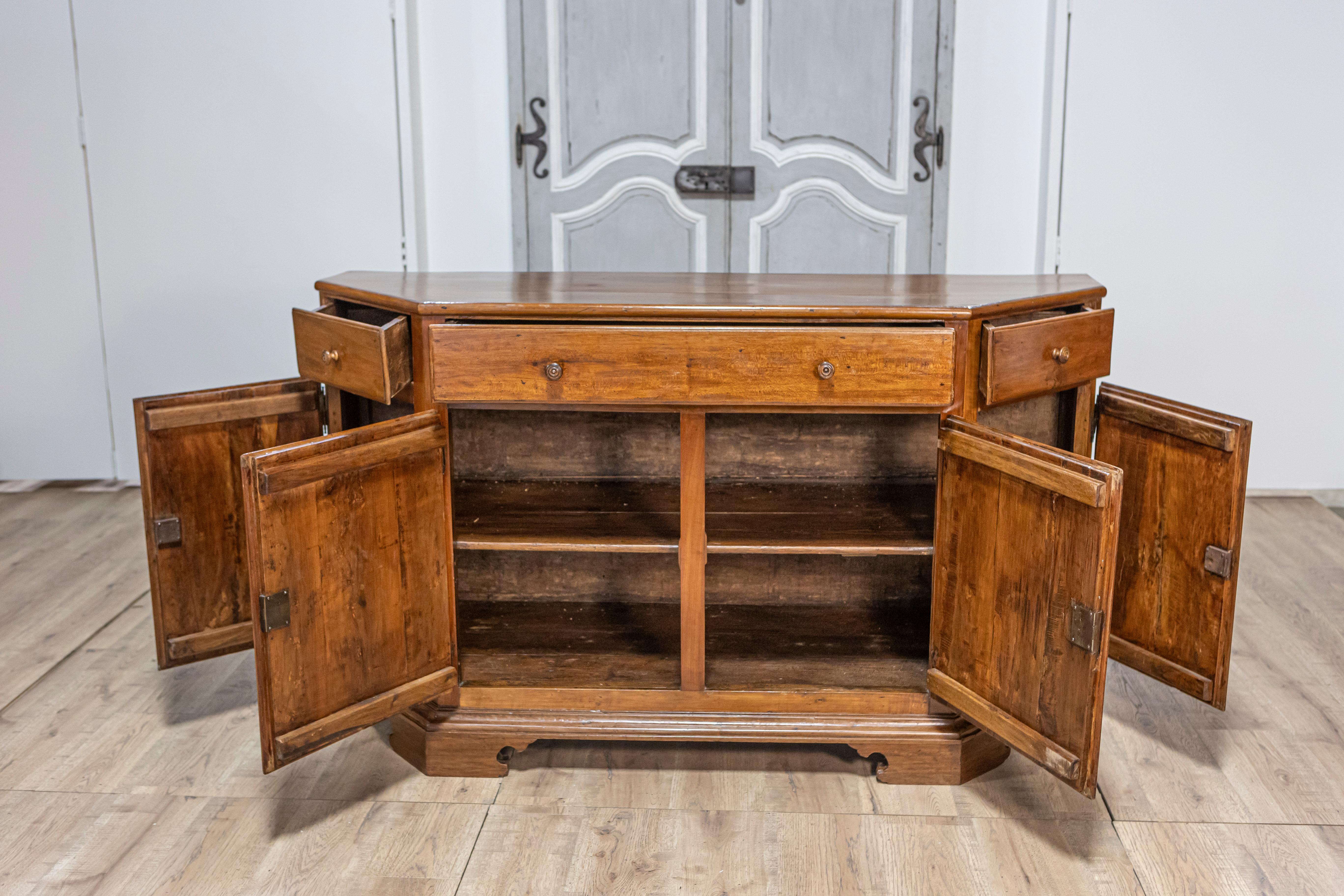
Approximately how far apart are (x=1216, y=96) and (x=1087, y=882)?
3.06 m

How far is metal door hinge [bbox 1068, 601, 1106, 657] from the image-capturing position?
177 cm

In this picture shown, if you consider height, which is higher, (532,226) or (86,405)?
(532,226)

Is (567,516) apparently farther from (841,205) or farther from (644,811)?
(841,205)

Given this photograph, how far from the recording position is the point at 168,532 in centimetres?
230

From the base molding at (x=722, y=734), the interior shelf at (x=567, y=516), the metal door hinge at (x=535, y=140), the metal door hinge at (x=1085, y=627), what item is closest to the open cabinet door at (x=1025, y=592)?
the metal door hinge at (x=1085, y=627)

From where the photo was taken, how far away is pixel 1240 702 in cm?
257

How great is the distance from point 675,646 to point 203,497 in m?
1.04

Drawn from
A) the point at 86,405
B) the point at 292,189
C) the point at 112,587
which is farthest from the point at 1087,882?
the point at 86,405

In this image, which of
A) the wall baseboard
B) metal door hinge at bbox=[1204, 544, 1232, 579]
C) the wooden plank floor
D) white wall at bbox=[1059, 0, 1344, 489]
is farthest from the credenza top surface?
the wall baseboard

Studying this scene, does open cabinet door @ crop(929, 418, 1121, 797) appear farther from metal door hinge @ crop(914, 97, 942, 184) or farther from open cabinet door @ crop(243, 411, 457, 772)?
metal door hinge @ crop(914, 97, 942, 184)

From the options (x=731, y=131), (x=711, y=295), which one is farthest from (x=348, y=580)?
(x=731, y=131)

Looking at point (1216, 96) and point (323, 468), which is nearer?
point (323, 468)

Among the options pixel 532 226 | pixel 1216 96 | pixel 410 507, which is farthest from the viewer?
pixel 532 226

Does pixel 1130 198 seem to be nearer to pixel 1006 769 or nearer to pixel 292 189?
pixel 1006 769
